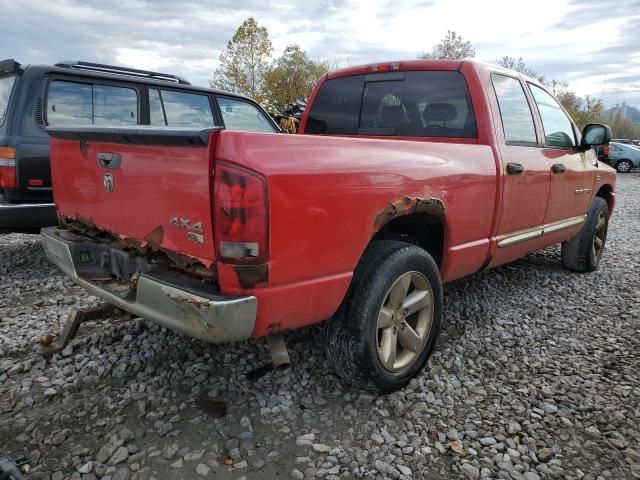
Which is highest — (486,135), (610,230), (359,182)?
(486,135)

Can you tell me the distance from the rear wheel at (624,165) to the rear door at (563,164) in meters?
23.2

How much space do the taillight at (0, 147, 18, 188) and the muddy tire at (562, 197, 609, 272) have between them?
5.34 metres

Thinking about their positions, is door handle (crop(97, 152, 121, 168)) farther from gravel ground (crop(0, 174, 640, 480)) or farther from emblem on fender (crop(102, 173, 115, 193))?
gravel ground (crop(0, 174, 640, 480))

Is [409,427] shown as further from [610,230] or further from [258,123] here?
[610,230]

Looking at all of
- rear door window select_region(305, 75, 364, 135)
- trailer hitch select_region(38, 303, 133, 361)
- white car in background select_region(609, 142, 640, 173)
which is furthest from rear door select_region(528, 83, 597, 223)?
white car in background select_region(609, 142, 640, 173)

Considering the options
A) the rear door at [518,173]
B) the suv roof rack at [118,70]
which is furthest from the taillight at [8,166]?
the rear door at [518,173]

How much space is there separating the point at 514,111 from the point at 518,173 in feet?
1.93

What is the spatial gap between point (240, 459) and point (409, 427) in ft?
2.75

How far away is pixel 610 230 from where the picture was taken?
8.23 meters

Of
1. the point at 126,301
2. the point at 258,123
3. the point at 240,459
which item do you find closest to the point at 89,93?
the point at 258,123

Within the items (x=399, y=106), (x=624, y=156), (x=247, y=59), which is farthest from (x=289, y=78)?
(x=399, y=106)

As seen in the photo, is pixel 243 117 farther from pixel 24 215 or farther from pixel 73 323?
pixel 73 323

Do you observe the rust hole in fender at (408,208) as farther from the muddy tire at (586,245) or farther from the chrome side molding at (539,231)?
the muddy tire at (586,245)

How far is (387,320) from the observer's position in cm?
253
